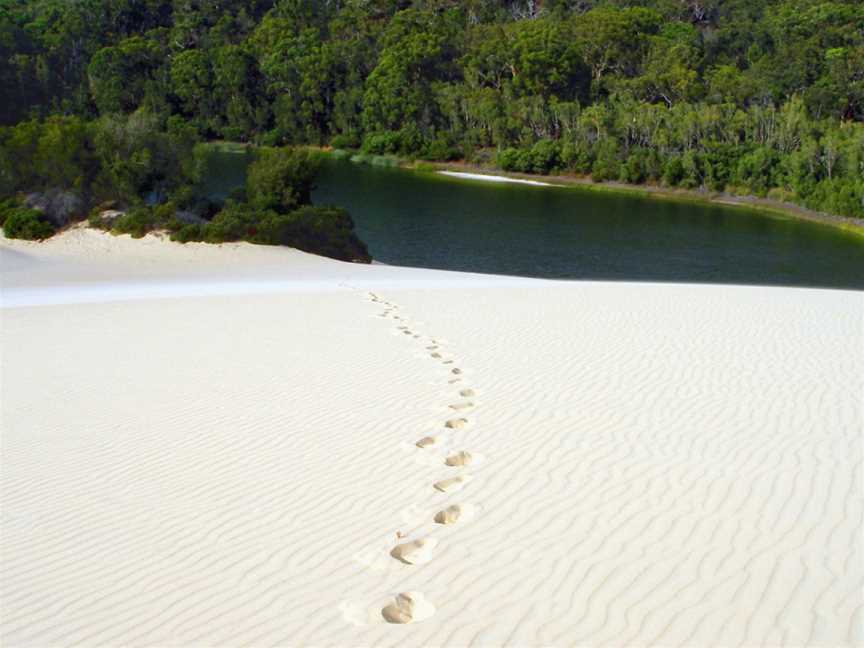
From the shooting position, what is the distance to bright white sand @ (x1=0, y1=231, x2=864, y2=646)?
575 centimetres

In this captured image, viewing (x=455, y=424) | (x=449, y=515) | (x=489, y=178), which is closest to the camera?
(x=449, y=515)

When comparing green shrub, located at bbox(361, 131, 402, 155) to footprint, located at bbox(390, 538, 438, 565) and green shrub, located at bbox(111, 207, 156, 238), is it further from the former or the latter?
footprint, located at bbox(390, 538, 438, 565)

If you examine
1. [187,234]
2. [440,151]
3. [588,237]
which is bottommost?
[440,151]

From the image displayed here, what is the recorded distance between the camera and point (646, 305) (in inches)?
707

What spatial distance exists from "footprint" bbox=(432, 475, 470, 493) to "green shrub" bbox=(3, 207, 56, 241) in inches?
1083

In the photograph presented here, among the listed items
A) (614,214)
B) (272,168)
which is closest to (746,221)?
(614,214)

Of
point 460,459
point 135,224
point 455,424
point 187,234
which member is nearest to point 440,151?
point 135,224

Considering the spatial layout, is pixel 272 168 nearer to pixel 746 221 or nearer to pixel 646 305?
pixel 646 305

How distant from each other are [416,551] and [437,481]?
1.35 metres

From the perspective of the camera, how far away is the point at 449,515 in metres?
7.12

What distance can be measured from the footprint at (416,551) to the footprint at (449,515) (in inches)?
12.7

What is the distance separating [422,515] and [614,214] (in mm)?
45265

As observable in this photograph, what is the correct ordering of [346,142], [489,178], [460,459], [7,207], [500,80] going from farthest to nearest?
1. [500,80]
2. [346,142]
3. [489,178]
4. [7,207]
5. [460,459]

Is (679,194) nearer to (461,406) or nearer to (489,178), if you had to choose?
(489,178)
